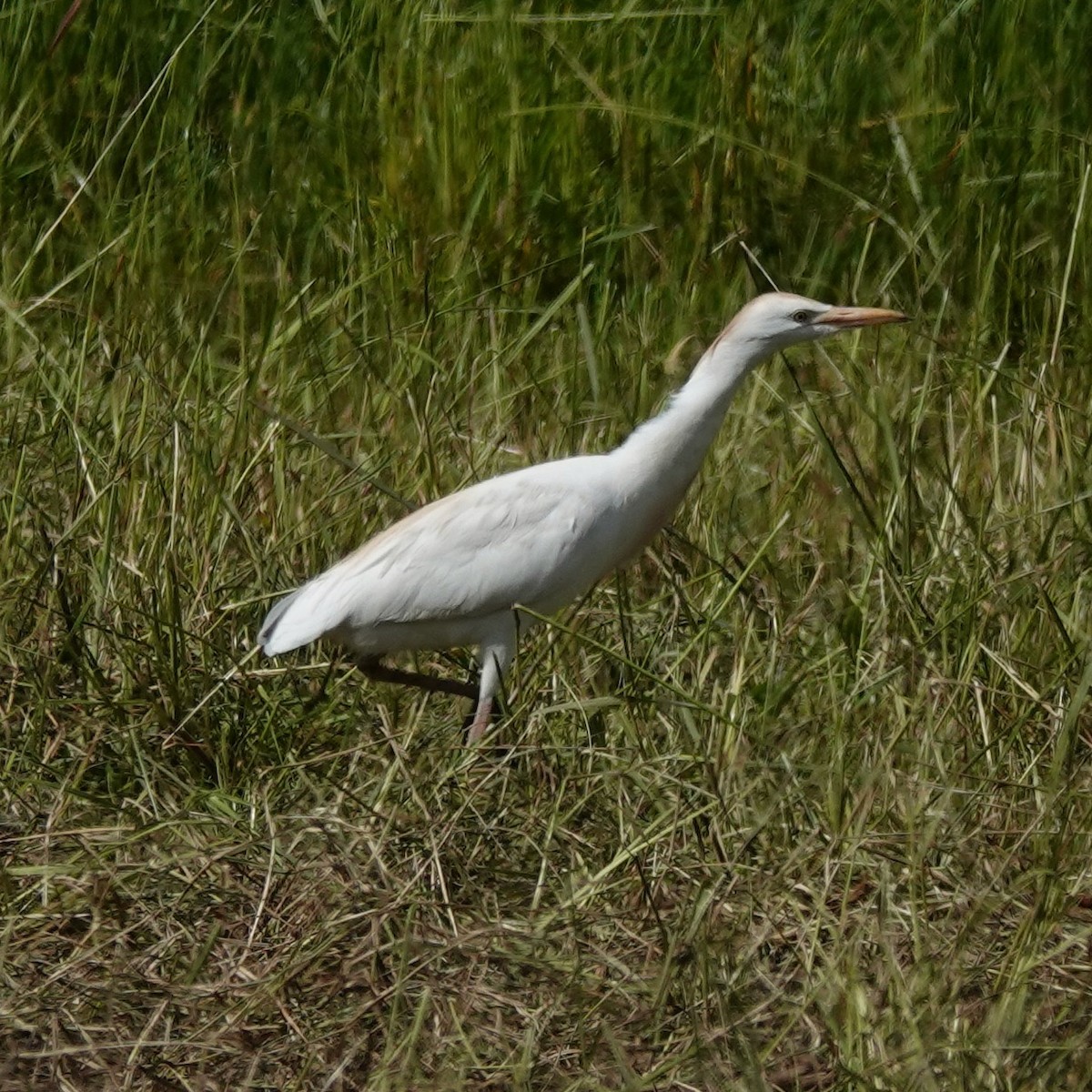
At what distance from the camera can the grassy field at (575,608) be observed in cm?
295

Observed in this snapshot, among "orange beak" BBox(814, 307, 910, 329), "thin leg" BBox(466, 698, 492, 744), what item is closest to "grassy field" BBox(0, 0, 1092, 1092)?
"thin leg" BBox(466, 698, 492, 744)

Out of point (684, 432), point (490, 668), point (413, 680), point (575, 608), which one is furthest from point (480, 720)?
point (684, 432)

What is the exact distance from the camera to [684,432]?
3.87 metres

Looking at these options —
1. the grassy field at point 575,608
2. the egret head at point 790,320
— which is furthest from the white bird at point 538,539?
the grassy field at point 575,608

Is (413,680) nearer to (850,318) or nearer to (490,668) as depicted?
(490,668)

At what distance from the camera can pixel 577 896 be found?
10.2ft

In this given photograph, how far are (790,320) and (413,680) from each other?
3.11 ft

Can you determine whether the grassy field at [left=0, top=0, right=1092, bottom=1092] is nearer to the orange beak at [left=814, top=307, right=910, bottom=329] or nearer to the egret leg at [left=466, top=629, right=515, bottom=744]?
the egret leg at [left=466, top=629, right=515, bottom=744]

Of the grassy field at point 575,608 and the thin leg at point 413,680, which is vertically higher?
the grassy field at point 575,608

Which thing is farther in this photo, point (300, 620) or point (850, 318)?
point (850, 318)

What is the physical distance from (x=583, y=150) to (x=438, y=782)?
270 centimetres

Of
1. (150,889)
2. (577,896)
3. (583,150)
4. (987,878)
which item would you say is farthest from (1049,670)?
(583,150)

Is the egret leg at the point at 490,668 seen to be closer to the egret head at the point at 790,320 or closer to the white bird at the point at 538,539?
the white bird at the point at 538,539

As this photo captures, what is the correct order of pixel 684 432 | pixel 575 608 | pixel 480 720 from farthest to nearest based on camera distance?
pixel 575 608
pixel 684 432
pixel 480 720
